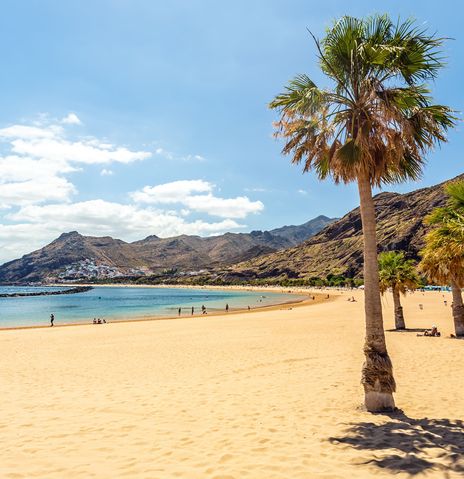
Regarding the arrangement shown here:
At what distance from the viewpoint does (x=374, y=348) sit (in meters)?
9.24

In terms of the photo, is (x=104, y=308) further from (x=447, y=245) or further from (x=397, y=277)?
(x=447, y=245)

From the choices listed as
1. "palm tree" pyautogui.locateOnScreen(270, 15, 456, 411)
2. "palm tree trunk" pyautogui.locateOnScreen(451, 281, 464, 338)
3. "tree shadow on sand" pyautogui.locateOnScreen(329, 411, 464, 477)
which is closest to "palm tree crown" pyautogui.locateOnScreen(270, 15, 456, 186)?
"palm tree" pyautogui.locateOnScreen(270, 15, 456, 411)

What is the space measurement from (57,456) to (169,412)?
3364mm

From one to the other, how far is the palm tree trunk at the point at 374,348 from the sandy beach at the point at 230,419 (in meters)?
0.53

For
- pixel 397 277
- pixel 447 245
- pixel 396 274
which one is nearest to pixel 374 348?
pixel 447 245

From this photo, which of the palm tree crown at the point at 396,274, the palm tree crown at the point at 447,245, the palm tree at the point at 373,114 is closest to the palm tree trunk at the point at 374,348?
the palm tree at the point at 373,114

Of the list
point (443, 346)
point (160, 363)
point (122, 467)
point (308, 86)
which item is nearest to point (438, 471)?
point (122, 467)

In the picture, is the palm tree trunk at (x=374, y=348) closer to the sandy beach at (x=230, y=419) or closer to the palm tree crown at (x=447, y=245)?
the sandy beach at (x=230, y=419)

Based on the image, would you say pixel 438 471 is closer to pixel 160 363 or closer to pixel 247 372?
pixel 247 372

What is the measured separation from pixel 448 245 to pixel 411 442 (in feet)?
40.1

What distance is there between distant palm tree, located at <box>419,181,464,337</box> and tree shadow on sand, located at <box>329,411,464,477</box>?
29.3 ft

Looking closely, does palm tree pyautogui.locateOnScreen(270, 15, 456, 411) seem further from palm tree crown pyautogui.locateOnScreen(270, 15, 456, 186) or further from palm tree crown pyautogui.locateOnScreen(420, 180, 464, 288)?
palm tree crown pyautogui.locateOnScreen(420, 180, 464, 288)

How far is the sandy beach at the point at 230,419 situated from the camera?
6.58 metres

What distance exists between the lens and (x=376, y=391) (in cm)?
940
